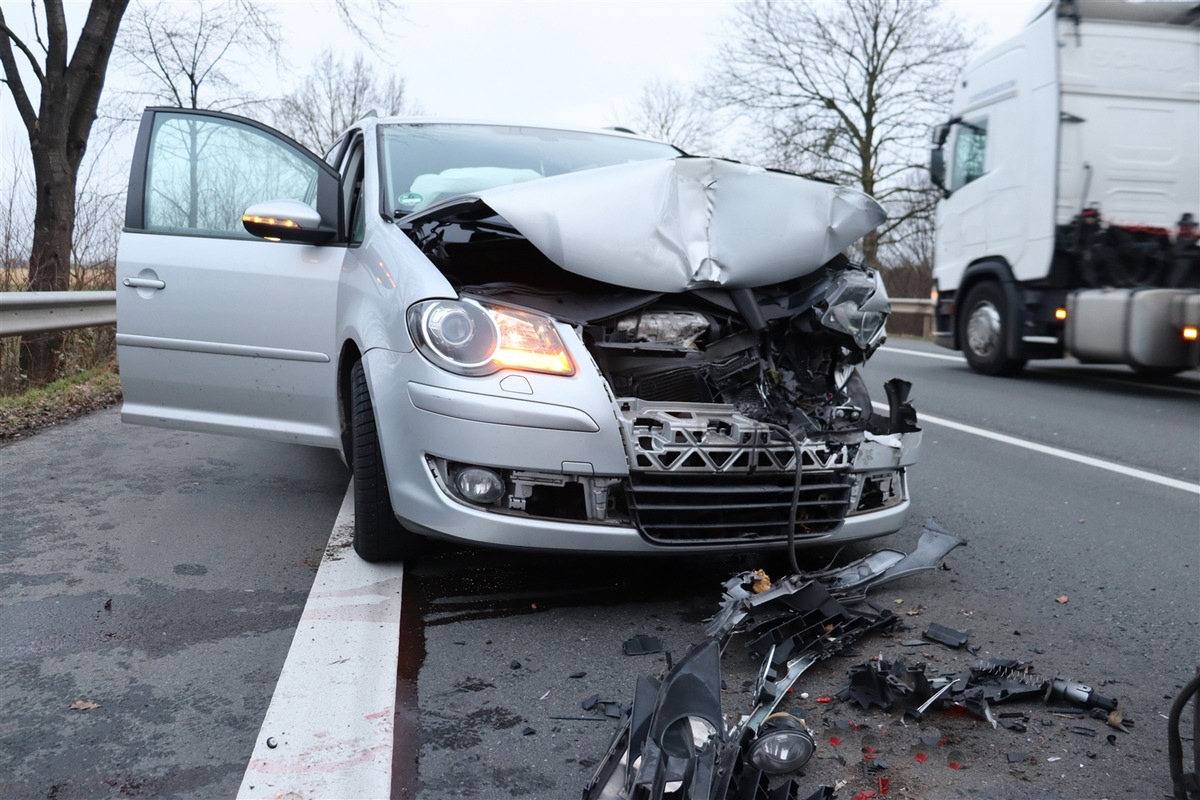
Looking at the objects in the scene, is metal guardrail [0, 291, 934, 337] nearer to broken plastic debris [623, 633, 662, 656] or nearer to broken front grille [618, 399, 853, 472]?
broken front grille [618, 399, 853, 472]

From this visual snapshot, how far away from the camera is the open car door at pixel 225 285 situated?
4.16 meters

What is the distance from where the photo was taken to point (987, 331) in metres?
11.0

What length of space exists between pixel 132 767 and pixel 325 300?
7.30 ft

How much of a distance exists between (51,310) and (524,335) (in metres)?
5.50

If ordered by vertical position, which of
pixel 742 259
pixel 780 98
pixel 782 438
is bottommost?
pixel 782 438

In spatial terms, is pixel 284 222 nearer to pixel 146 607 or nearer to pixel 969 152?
pixel 146 607

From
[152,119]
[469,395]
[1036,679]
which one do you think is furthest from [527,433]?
[152,119]

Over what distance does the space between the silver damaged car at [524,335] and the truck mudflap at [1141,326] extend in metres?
6.32

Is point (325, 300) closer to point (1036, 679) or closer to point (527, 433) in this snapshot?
point (527, 433)

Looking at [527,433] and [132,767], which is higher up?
[527,433]

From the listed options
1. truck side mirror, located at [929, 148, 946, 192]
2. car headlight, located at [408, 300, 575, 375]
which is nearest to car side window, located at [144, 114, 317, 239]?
car headlight, located at [408, 300, 575, 375]

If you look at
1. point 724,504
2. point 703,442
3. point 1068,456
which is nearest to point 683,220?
point 703,442

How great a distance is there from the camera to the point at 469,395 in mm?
3043

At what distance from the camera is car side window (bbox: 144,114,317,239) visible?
466cm
